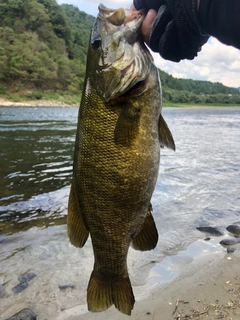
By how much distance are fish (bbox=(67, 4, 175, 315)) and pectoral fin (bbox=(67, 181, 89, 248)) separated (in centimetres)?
2

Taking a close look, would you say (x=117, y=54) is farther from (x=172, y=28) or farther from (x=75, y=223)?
(x=75, y=223)

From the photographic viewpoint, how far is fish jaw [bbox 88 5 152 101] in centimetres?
209

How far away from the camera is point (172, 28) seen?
210 centimetres

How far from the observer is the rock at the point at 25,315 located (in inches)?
151

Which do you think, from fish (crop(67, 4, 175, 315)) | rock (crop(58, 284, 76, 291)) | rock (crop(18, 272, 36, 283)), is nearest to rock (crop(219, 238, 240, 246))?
rock (crop(58, 284, 76, 291))

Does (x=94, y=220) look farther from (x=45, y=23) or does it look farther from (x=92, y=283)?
(x=45, y=23)

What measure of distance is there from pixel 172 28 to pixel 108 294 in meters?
1.95

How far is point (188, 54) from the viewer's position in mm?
2354

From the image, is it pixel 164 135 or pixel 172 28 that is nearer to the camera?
pixel 172 28

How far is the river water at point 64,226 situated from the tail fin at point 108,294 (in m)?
1.76

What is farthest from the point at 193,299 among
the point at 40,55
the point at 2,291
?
the point at 40,55

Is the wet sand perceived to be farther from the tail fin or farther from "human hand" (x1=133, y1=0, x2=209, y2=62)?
"human hand" (x1=133, y1=0, x2=209, y2=62)

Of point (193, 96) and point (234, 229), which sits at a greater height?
point (234, 229)

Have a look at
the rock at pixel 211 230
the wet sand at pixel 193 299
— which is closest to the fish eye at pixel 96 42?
the wet sand at pixel 193 299
